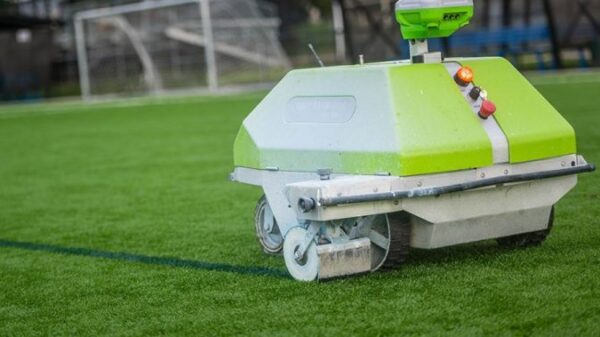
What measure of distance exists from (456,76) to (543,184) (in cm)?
66

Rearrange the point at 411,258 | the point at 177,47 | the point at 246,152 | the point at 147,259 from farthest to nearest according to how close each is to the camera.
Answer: the point at 177,47 → the point at 147,259 → the point at 246,152 → the point at 411,258

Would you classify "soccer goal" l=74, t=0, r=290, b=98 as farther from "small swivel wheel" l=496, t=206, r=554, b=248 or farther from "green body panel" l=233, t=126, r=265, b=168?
"small swivel wheel" l=496, t=206, r=554, b=248

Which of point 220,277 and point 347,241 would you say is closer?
point 347,241

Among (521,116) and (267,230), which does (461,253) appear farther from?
(267,230)

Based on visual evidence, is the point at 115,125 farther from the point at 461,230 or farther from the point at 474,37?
the point at 461,230

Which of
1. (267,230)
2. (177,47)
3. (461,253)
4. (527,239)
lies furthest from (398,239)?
(177,47)

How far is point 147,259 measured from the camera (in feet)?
20.3

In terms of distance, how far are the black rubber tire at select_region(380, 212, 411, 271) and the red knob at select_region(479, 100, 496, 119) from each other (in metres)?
0.58

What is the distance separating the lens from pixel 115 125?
1856 centimetres

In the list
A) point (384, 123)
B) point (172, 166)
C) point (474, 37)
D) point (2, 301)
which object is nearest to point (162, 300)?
point (2, 301)

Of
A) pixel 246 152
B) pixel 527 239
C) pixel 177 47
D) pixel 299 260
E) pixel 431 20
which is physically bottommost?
pixel 177 47

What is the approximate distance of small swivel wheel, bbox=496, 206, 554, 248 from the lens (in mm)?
5617

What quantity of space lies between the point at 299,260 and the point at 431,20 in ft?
4.12

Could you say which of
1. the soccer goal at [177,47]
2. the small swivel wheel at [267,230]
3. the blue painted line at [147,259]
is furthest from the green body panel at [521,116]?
the soccer goal at [177,47]
